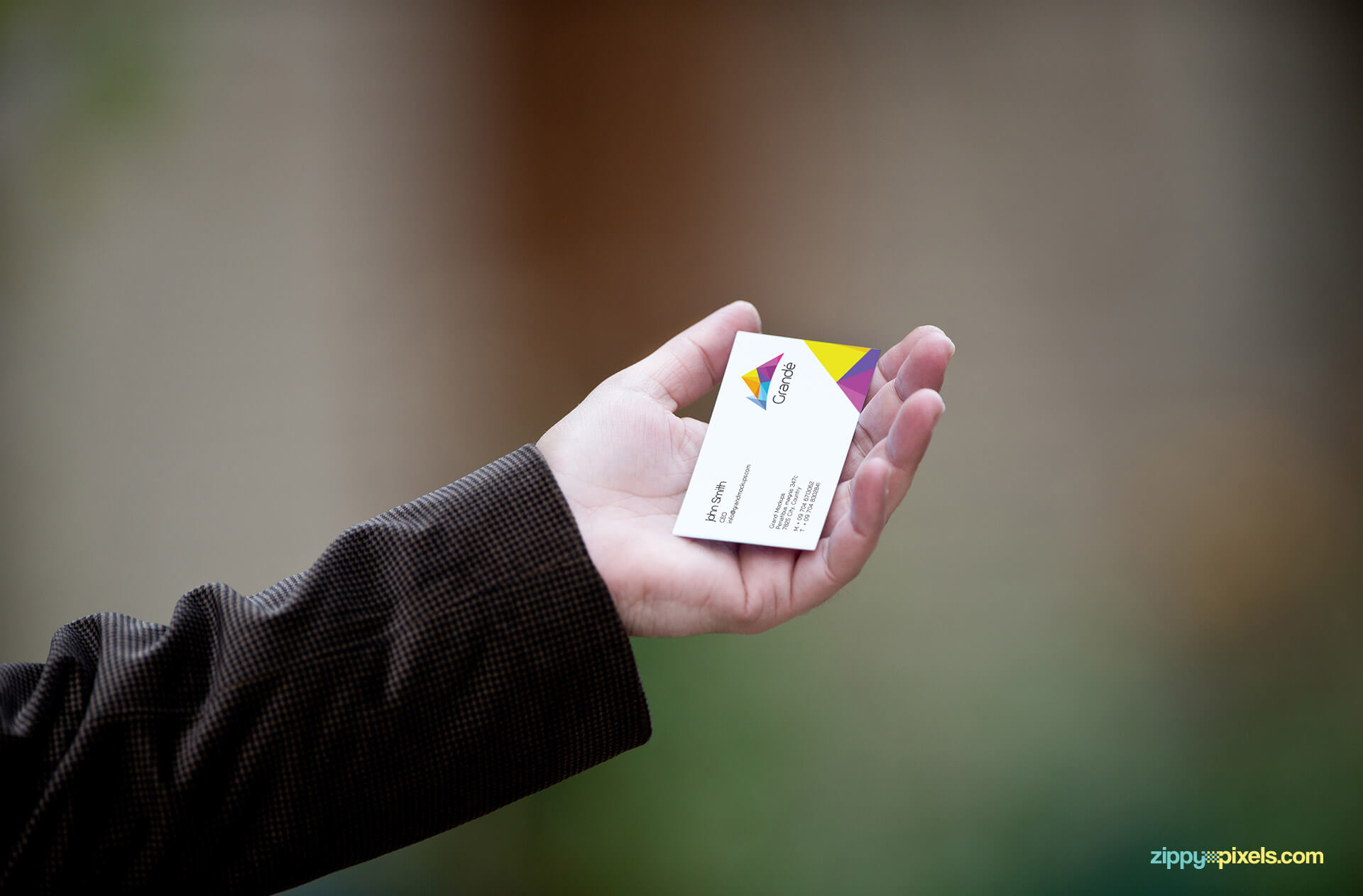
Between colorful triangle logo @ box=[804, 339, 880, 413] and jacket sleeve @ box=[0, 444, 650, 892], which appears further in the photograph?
colorful triangle logo @ box=[804, 339, 880, 413]

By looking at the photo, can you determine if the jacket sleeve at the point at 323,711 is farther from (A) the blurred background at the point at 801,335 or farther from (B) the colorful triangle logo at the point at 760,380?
(A) the blurred background at the point at 801,335

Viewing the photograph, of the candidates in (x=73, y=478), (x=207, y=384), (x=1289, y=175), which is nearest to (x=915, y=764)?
(x=1289, y=175)

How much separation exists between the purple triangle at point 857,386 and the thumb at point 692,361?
16cm

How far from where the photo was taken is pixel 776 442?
1.02 meters

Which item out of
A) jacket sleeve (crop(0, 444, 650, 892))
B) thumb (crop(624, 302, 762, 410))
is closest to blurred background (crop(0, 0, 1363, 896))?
thumb (crop(624, 302, 762, 410))

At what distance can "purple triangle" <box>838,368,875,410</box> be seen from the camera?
1041 mm

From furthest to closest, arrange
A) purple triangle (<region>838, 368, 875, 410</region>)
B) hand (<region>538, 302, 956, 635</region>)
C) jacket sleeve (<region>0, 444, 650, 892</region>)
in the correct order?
purple triangle (<region>838, 368, 875, 410</region>)
hand (<region>538, 302, 956, 635</region>)
jacket sleeve (<region>0, 444, 650, 892</region>)

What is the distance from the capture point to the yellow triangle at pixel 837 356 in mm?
1071

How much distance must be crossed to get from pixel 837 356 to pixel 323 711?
28.1 inches

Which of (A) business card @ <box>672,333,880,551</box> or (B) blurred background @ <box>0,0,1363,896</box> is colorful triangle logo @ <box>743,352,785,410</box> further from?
(B) blurred background @ <box>0,0,1363,896</box>

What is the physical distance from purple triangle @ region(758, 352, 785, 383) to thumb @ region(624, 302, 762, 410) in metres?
0.05

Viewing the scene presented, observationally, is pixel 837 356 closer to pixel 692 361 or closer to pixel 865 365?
pixel 865 365

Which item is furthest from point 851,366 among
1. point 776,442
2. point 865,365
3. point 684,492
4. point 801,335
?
point 801,335

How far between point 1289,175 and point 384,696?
1945 mm
